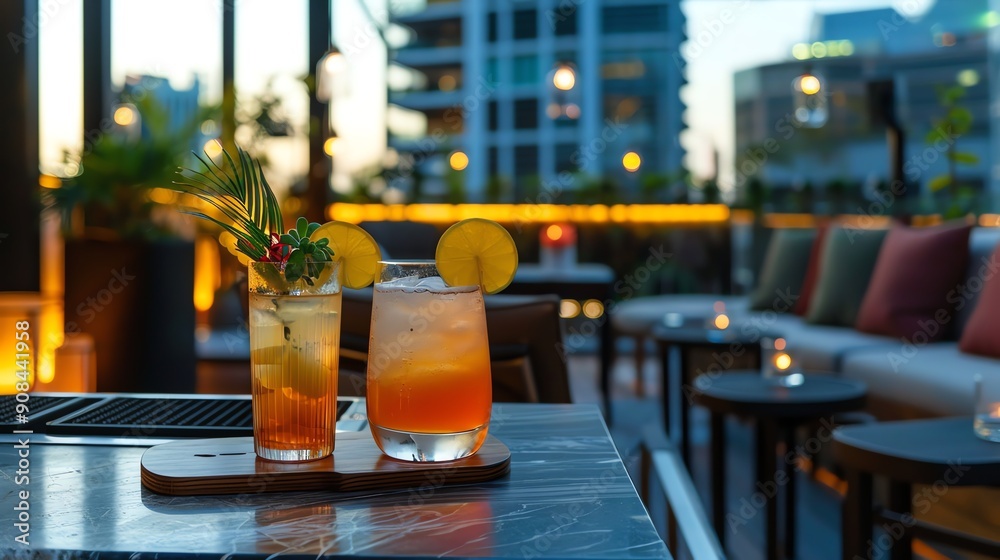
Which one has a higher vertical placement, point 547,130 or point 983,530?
point 547,130

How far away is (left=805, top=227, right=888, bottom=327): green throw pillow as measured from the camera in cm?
412

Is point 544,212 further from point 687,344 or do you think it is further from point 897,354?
point 897,354

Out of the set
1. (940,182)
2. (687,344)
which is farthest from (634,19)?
(687,344)

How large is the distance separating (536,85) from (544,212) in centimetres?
156

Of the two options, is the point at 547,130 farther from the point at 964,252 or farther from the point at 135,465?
the point at 135,465

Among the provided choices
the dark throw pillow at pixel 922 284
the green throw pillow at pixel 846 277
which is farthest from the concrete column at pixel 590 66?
the dark throw pillow at pixel 922 284

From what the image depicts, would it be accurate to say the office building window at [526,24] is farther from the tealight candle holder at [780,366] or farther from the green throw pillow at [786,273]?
the tealight candle holder at [780,366]

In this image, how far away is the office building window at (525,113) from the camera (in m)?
7.68

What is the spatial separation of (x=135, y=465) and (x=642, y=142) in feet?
21.2

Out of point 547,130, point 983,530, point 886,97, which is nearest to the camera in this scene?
point 983,530

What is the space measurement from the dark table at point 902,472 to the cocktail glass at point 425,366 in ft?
→ 3.48

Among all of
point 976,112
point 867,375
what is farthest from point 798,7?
point 867,375

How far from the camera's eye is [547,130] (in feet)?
25.3

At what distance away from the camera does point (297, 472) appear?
790 mm
